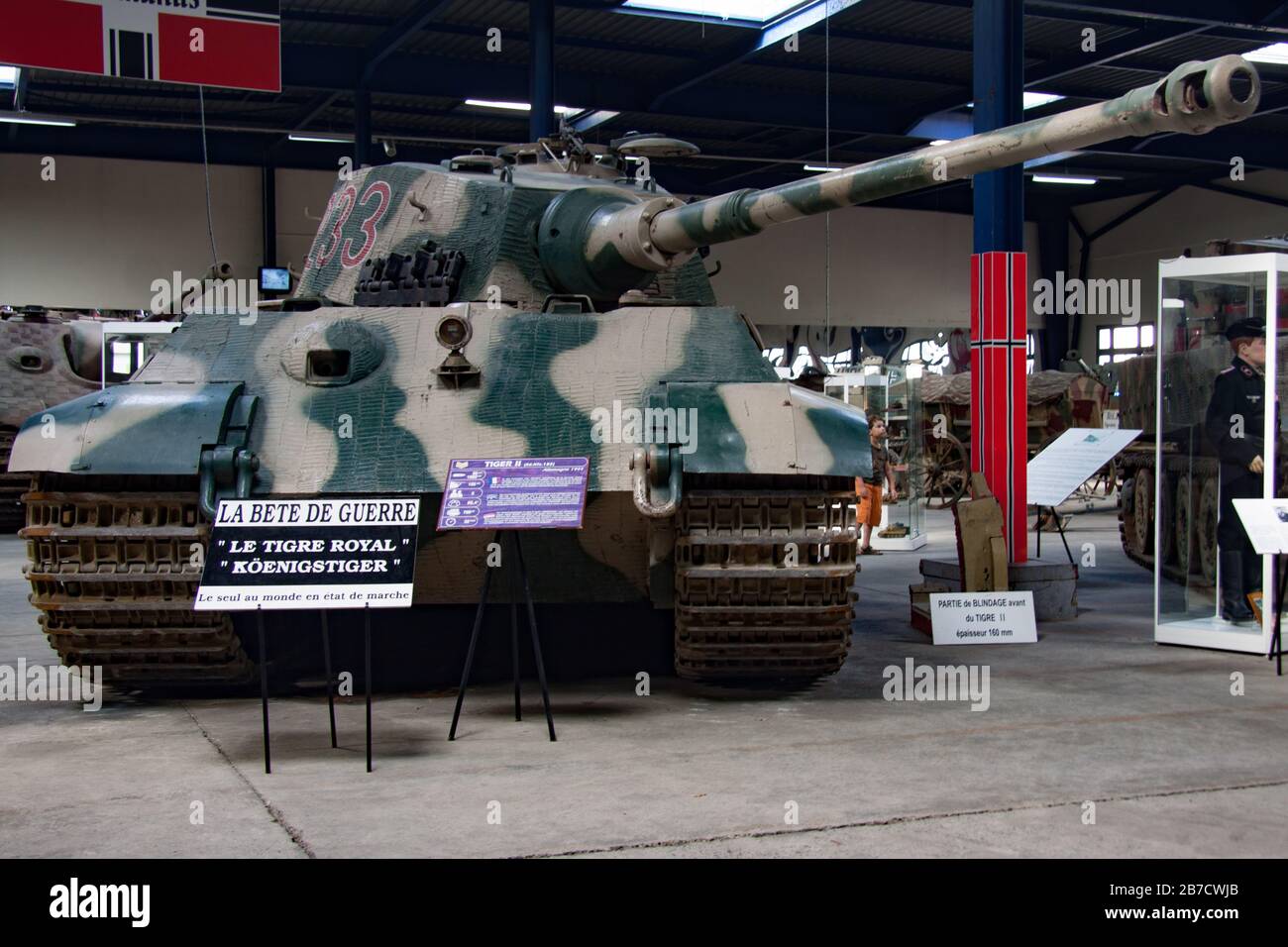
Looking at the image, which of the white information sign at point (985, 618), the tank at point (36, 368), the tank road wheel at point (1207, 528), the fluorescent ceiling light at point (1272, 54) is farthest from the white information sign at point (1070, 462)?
the tank at point (36, 368)

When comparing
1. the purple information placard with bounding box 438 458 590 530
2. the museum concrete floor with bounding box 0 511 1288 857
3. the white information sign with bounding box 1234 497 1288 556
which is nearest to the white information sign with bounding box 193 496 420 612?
the purple information placard with bounding box 438 458 590 530

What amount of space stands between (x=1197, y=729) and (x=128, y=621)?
5156 mm

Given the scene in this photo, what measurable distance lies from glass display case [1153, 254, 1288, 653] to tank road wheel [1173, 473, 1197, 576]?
2cm

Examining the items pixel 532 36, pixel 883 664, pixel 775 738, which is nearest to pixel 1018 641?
pixel 883 664

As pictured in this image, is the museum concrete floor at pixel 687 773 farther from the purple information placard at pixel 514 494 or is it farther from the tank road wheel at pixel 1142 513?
the tank road wheel at pixel 1142 513

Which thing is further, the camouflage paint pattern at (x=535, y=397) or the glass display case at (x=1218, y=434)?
the glass display case at (x=1218, y=434)

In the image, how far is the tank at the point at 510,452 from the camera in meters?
6.91

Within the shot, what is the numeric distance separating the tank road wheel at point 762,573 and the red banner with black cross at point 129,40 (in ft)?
25.1

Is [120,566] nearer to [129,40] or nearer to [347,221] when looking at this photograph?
[347,221]

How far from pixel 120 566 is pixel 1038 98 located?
2000 centimetres

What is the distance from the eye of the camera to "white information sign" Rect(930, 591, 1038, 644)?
994 centimetres

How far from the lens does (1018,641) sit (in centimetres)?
998

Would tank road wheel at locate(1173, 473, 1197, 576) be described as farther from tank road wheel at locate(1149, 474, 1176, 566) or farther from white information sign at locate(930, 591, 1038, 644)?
white information sign at locate(930, 591, 1038, 644)

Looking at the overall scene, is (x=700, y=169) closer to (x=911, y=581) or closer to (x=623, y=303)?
(x=911, y=581)
